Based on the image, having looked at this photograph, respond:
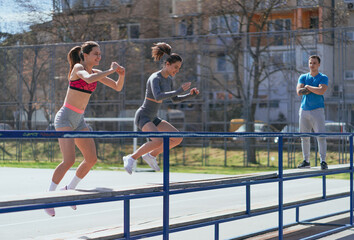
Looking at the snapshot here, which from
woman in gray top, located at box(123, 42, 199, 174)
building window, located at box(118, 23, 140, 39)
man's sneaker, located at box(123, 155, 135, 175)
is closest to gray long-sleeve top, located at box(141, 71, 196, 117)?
woman in gray top, located at box(123, 42, 199, 174)

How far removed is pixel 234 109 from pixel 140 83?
455 cm

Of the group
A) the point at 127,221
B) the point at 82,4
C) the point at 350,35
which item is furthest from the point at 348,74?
the point at 127,221

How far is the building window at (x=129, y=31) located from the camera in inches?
1439

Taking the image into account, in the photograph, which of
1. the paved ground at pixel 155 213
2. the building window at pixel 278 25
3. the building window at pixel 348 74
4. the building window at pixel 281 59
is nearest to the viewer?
the paved ground at pixel 155 213

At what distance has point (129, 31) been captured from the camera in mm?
36688

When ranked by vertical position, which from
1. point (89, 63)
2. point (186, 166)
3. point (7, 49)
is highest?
point (7, 49)

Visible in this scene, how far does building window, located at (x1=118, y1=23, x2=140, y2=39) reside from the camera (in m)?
36.6

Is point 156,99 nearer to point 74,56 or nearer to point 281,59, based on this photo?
point 74,56

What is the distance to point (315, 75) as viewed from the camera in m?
10.2

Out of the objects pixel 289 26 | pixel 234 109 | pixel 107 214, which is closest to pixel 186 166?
pixel 234 109

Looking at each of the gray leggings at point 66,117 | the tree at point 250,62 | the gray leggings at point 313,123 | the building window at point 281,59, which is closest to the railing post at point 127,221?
the gray leggings at point 66,117

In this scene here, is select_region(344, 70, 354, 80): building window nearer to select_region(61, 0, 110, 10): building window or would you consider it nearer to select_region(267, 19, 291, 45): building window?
select_region(267, 19, 291, 45): building window

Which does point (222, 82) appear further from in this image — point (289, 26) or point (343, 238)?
point (343, 238)

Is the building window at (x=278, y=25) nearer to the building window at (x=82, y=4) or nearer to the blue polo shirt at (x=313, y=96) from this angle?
the building window at (x=82, y=4)
